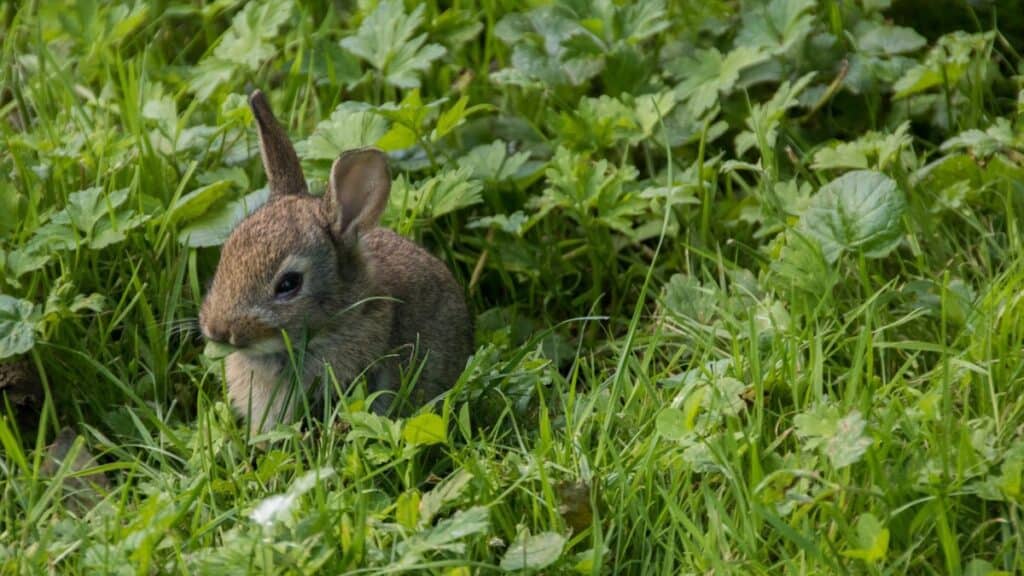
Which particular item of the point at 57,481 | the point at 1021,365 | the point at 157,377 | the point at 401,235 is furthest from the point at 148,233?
the point at 1021,365

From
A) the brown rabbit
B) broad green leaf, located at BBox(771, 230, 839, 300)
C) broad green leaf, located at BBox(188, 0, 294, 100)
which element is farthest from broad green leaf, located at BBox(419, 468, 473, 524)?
broad green leaf, located at BBox(188, 0, 294, 100)

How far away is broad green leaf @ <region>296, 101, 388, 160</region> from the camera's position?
5402 millimetres

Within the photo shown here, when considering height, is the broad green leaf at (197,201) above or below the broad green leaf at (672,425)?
above

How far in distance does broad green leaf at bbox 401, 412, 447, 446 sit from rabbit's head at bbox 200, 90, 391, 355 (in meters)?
0.72

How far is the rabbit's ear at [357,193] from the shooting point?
16.0 ft

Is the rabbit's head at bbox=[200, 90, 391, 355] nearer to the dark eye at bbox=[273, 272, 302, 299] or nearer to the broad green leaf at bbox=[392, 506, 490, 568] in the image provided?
the dark eye at bbox=[273, 272, 302, 299]

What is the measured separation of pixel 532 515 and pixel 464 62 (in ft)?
8.81

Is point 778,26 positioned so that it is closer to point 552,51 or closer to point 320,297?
point 552,51

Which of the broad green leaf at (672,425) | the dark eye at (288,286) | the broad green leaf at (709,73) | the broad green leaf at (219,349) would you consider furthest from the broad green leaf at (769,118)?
the broad green leaf at (219,349)

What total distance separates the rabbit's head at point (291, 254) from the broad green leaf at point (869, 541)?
1873 millimetres

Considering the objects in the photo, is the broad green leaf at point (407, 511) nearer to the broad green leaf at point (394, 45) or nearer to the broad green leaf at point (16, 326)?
the broad green leaf at point (16, 326)

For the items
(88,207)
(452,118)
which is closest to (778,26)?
(452,118)

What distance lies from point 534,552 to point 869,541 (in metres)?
0.80

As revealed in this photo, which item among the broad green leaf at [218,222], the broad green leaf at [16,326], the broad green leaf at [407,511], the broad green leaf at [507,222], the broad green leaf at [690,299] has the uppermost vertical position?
the broad green leaf at [16,326]
